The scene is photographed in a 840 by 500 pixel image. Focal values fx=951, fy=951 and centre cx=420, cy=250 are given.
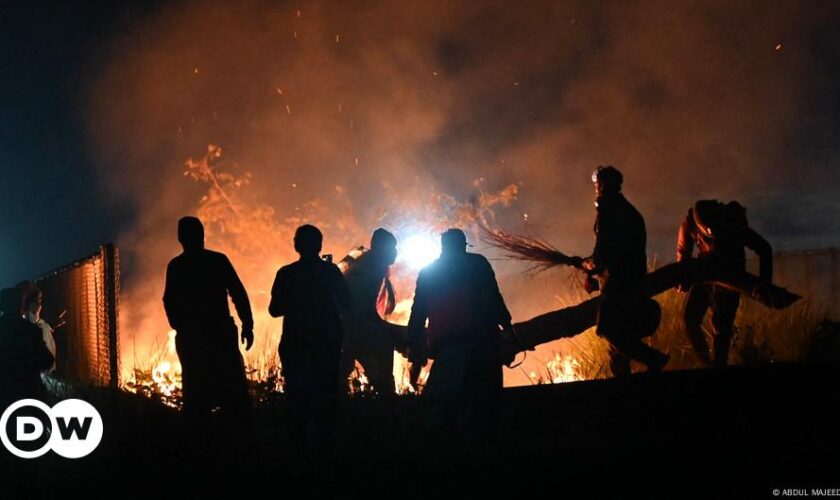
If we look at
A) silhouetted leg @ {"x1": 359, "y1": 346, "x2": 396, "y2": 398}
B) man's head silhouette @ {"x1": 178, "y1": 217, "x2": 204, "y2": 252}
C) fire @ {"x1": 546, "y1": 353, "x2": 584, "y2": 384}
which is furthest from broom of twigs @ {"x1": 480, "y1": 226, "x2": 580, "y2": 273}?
man's head silhouette @ {"x1": 178, "y1": 217, "x2": 204, "y2": 252}

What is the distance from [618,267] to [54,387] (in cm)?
533

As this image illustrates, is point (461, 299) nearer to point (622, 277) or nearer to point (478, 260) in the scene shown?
point (478, 260)

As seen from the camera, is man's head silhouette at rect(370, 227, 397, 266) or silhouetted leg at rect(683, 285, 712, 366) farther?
man's head silhouette at rect(370, 227, 397, 266)

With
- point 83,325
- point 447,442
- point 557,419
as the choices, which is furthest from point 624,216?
point 83,325

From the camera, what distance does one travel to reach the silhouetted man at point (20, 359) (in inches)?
272

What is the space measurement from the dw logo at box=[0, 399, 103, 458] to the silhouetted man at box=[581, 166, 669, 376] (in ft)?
13.1

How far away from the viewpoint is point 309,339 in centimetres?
663

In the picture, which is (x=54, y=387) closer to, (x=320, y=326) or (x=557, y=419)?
(x=320, y=326)

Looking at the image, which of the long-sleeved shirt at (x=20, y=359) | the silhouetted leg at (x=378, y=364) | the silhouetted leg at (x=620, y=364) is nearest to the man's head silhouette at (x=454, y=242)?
the silhouetted leg at (x=620, y=364)

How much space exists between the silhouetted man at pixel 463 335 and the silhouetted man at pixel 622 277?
1.15m

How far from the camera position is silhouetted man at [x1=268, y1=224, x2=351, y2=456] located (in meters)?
6.58

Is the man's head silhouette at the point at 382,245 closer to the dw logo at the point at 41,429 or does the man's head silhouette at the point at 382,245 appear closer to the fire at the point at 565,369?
the fire at the point at 565,369

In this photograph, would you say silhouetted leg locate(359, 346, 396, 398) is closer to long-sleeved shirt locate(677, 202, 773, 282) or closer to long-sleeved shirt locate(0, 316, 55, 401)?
long-sleeved shirt locate(0, 316, 55, 401)

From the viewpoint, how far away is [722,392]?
647 centimetres
